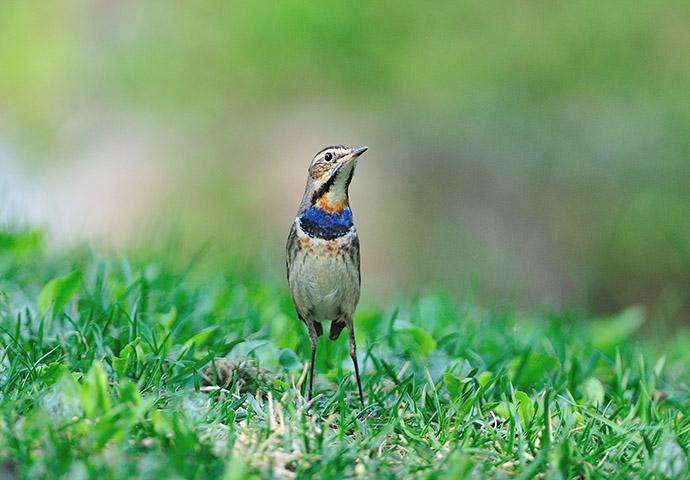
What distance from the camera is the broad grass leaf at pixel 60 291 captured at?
15.9ft

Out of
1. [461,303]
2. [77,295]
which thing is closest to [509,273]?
[461,303]

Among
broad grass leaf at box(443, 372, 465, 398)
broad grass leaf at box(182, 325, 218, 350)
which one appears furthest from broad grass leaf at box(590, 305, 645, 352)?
broad grass leaf at box(182, 325, 218, 350)

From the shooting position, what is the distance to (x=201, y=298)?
221 inches

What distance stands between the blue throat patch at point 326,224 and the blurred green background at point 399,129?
5.25 metres

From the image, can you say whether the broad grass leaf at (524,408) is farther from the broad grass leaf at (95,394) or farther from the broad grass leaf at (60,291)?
the broad grass leaf at (60,291)

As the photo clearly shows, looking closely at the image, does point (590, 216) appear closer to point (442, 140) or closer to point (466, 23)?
point (442, 140)

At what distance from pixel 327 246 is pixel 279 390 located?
0.66 m

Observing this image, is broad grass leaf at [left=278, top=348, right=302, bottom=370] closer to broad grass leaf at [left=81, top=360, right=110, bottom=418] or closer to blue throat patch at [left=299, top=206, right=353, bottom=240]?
blue throat patch at [left=299, top=206, right=353, bottom=240]

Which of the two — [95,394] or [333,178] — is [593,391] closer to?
[333,178]

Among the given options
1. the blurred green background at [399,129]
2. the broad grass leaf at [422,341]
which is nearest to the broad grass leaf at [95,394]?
the broad grass leaf at [422,341]

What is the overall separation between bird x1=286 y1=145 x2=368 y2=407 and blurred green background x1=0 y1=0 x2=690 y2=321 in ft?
17.1

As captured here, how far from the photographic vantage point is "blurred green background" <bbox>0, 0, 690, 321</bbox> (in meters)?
10.7

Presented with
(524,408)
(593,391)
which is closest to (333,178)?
(524,408)

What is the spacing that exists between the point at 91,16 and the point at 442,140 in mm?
5235
